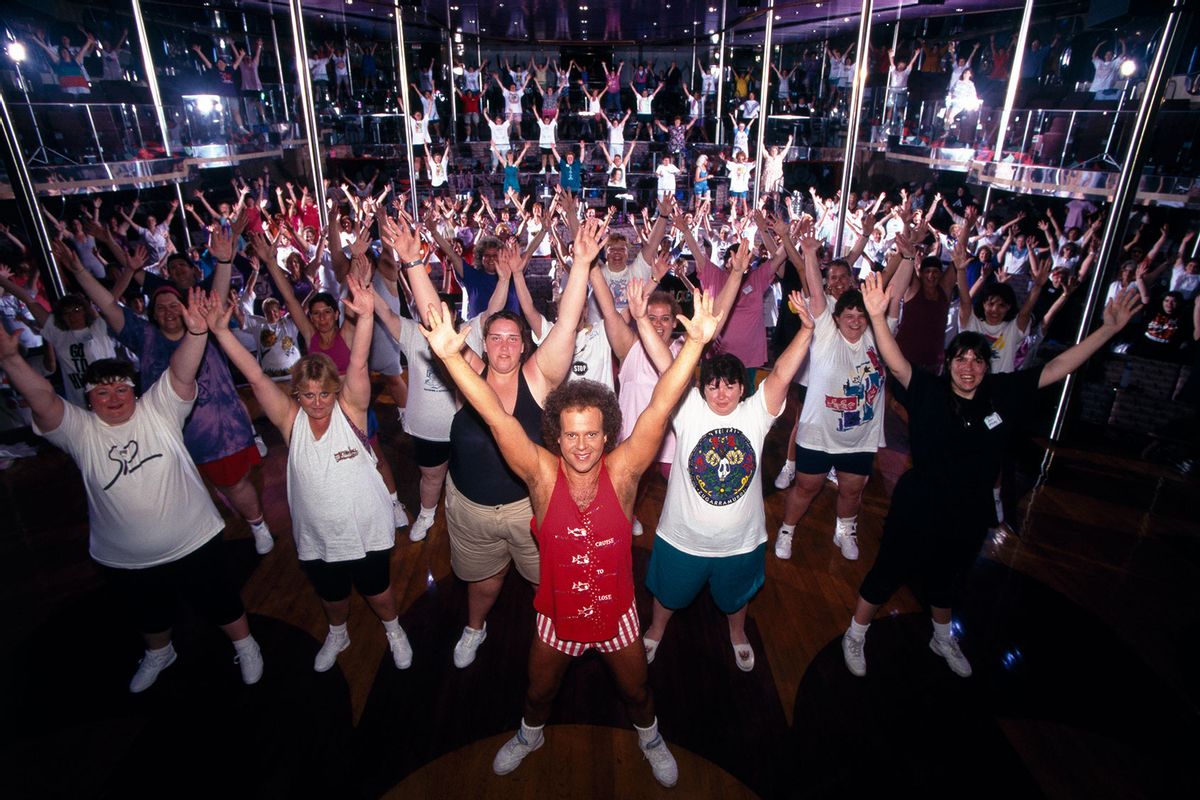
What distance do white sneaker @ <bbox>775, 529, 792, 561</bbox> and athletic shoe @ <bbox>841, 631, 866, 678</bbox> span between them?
840 mm

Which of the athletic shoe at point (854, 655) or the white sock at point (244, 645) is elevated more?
the white sock at point (244, 645)

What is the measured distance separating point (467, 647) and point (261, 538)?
1757 millimetres

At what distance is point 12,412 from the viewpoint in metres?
5.57

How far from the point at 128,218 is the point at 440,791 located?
9.72 m

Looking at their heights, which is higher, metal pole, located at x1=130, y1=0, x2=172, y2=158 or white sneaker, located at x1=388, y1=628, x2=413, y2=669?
metal pole, located at x1=130, y1=0, x2=172, y2=158

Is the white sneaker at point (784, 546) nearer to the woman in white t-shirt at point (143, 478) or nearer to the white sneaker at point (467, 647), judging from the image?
the white sneaker at point (467, 647)

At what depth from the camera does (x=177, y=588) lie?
110 inches

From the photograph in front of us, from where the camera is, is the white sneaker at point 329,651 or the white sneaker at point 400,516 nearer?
the white sneaker at point 329,651

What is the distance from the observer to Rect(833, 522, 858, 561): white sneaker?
12.9 feet

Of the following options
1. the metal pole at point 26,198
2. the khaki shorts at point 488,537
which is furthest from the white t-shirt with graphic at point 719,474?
the metal pole at point 26,198

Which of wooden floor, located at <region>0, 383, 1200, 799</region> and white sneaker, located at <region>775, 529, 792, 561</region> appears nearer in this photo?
wooden floor, located at <region>0, 383, 1200, 799</region>

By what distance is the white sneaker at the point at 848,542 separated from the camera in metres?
3.93

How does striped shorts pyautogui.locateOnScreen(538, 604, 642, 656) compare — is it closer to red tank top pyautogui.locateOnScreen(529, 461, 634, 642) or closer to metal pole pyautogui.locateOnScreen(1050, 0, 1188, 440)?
red tank top pyautogui.locateOnScreen(529, 461, 634, 642)

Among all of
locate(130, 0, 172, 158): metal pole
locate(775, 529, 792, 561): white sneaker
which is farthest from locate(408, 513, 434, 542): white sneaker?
locate(130, 0, 172, 158): metal pole
